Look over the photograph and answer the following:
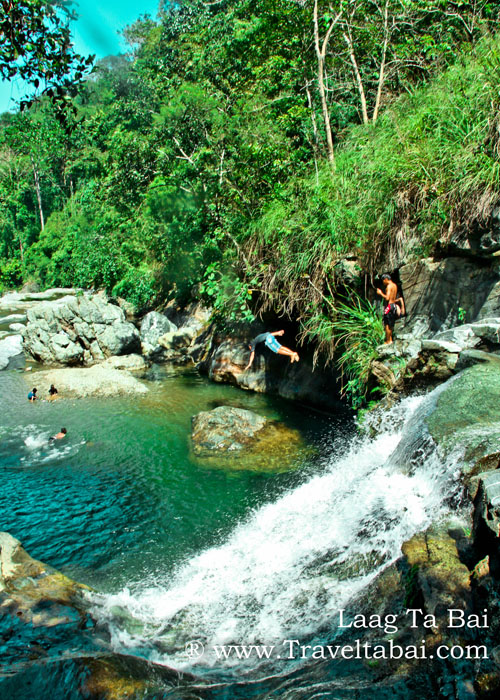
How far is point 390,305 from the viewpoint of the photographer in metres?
8.00

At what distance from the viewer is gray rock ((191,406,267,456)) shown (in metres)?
8.66

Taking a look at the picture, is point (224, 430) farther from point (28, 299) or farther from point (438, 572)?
point (28, 299)

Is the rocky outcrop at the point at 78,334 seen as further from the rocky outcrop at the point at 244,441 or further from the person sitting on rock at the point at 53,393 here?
the rocky outcrop at the point at 244,441

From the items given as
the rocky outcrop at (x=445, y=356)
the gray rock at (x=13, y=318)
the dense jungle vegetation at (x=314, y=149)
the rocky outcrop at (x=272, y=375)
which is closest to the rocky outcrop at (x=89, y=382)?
the rocky outcrop at (x=272, y=375)

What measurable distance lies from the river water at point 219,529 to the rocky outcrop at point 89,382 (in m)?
2.27

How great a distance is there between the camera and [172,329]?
18.8m

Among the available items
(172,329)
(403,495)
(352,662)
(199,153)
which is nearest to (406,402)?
(403,495)

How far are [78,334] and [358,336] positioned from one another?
37.5ft

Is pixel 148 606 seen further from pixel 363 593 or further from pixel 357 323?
pixel 357 323

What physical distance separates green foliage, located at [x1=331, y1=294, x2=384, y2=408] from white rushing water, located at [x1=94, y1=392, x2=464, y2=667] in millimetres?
2222

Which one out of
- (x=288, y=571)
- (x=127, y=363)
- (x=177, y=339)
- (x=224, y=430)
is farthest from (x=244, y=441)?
(x=177, y=339)

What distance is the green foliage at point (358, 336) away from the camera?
8.36 metres

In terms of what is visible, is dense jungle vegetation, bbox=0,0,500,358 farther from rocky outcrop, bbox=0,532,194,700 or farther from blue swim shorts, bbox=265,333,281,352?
rocky outcrop, bbox=0,532,194,700

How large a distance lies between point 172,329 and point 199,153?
287 inches
